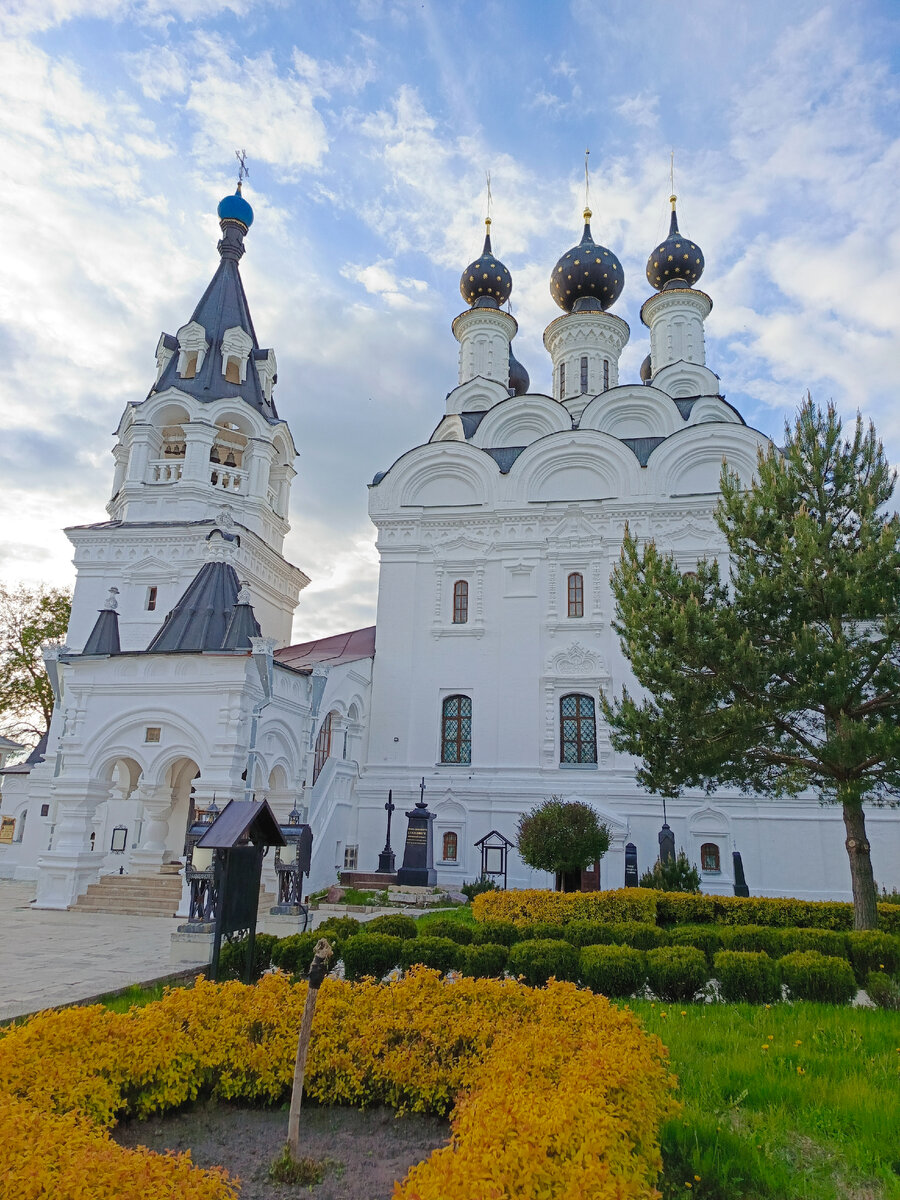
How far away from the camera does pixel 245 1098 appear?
4094 millimetres

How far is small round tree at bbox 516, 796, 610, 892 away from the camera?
14203 millimetres

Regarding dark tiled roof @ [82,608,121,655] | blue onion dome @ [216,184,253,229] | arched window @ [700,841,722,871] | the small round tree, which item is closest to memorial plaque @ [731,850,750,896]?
arched window @ [700,841,722,871]

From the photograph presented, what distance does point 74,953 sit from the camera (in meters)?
8.45

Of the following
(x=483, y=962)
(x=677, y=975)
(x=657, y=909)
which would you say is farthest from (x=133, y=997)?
(x=657, y=909)

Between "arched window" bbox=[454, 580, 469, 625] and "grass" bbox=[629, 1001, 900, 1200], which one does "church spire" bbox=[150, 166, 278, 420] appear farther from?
"grass" bbox=[629, 1001, 900, 1200]

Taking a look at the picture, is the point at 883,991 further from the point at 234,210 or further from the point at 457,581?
→ the point at 234,210

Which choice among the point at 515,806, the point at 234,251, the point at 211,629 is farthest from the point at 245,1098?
the point at 234,251

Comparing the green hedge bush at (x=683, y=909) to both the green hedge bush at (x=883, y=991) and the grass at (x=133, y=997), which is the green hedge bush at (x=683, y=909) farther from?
the grass at (x=133, y=997)

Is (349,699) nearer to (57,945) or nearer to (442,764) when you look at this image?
(442,764)

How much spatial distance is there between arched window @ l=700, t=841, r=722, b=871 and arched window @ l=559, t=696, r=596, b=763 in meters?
2.82

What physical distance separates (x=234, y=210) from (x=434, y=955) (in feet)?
73.9

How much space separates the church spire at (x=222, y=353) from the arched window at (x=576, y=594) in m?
9.16

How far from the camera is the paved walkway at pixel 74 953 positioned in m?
6.38

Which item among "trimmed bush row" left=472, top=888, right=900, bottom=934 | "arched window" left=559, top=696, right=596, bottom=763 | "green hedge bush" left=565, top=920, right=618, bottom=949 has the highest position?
"arched window" left=559, top=696, right=596, bottom=763
